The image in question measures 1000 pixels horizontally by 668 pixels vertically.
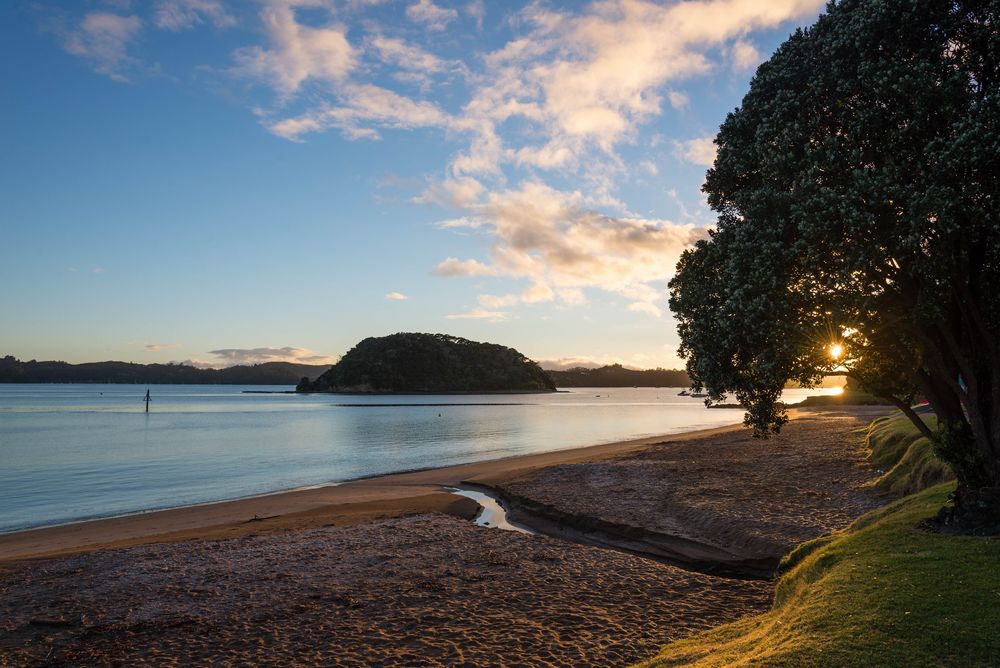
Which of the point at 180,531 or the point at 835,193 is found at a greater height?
the point at 835,193

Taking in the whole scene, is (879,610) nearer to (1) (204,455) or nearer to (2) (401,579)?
(2) (401,579)

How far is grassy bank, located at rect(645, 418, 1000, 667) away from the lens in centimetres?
768

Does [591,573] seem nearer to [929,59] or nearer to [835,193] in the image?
[835,193]

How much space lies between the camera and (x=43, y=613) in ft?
41.5

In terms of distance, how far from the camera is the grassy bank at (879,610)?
7.68 meters

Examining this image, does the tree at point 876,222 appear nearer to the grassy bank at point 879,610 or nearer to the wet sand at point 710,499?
the grassy bank at point 879,610

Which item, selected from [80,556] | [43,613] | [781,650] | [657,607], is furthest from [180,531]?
[781,650]

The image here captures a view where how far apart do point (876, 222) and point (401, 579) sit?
1313 centimetres

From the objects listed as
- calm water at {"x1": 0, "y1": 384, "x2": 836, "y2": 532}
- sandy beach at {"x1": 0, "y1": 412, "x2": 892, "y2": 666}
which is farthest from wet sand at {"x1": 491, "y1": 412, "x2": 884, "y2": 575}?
calm water at {"x1": 0, "y1": 384, "x2": 836, "y2": 532}

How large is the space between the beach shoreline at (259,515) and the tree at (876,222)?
51.9 ft

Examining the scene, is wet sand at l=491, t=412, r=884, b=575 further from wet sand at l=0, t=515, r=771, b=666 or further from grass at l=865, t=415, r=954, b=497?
wet sand at l=0, t=515, r=771, b=666

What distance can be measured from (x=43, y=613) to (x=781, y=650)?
568 inches

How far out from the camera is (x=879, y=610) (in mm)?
8797

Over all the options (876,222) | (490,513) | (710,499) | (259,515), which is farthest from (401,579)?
(710,499)
